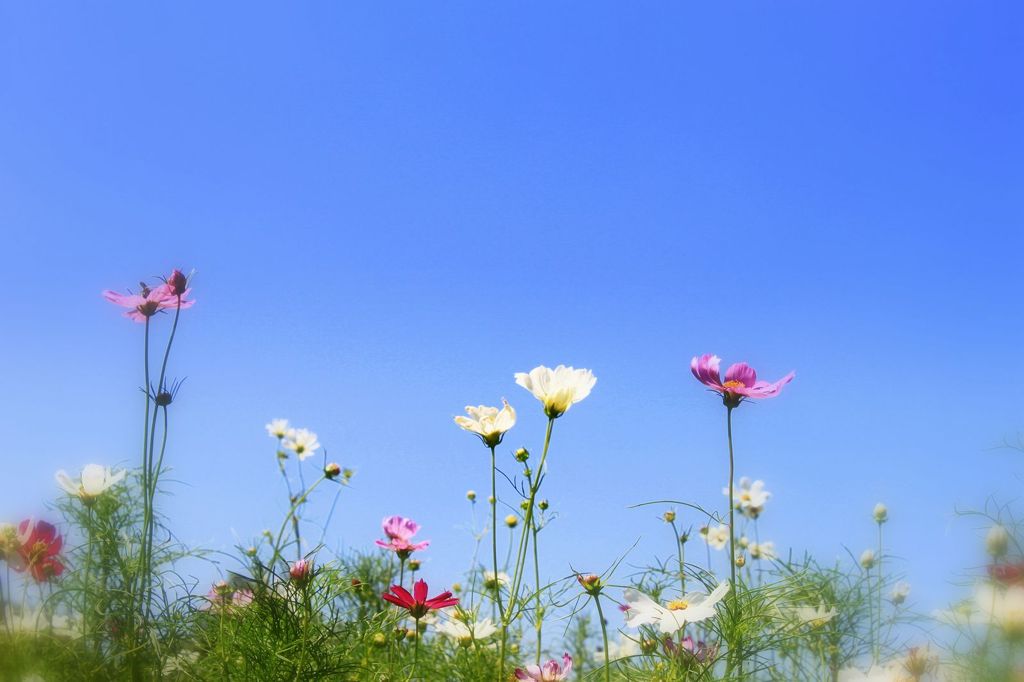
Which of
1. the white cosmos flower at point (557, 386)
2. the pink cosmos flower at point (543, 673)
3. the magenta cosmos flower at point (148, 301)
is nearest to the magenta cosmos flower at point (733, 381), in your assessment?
the white cosmos flower at point (557, 386)

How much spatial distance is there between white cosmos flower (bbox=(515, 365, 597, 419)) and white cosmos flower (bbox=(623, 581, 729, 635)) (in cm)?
36

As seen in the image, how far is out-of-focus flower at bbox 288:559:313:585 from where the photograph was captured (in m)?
1.65

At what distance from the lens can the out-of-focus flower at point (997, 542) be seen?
1597 millimetres

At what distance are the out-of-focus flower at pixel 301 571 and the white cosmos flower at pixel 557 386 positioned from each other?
57 cm

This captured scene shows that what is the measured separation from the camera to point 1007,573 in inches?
59.0

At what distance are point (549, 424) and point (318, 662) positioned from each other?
0.61m

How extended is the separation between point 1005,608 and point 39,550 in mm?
1694

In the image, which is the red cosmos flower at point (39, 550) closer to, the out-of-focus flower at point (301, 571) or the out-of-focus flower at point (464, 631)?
the out-of-focus flower at point (301, 571)

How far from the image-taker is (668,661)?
5.35ft

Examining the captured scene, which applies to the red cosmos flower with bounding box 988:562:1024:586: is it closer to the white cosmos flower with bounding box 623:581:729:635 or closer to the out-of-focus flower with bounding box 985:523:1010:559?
the out-of-focus flower with bounding box 985:523:1010:559

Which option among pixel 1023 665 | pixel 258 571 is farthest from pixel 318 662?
pixel 1023 665

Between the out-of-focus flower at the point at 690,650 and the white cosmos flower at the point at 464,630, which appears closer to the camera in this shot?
the out-of-focus flower at the point at 690,650

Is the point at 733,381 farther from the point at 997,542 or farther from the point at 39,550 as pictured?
the point at 39,550

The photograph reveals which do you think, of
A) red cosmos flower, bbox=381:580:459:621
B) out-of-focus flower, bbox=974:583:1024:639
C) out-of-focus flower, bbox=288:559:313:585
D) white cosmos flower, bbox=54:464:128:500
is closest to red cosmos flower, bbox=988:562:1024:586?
out-of-focus flower, bbox=974:583:1024:639
